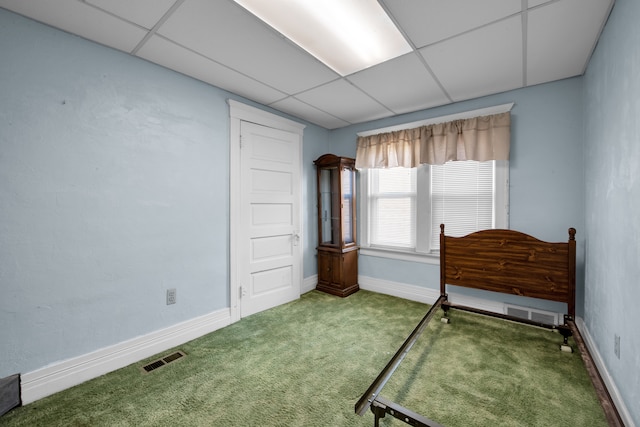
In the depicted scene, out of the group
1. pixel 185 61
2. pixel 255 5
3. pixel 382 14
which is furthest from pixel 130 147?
pixel 382 14

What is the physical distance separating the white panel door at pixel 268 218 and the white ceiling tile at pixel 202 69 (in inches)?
14.6

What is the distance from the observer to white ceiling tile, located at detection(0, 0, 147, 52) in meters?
1.57

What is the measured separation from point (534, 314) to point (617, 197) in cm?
162

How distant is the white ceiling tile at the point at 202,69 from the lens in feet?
6.65

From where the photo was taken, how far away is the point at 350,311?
310cm

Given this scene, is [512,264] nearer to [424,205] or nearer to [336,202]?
[424,205]

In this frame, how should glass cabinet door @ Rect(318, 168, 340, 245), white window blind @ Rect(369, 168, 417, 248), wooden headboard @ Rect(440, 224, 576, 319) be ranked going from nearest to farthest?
wooden headboard @ Rect(440, 224, 576, 319) < white window blind @ Rect(369, 168, 417, 248) < glass cabinet door @ Rect(318, 168, 340, 245)

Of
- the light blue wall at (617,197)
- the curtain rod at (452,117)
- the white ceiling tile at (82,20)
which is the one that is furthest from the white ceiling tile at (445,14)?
the white ceiling tile at (82,20)

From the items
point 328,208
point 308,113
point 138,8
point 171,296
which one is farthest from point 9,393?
point 308,113

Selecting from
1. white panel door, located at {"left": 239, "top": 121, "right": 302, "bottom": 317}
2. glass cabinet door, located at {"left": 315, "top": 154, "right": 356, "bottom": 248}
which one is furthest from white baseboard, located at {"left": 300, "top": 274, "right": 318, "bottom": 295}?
glass cabinet door, located at {"left": 315, "top": 154, "right": 356, "bottom": 248}

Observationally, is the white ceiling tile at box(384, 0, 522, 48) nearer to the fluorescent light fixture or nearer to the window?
the fluorescent light fixture

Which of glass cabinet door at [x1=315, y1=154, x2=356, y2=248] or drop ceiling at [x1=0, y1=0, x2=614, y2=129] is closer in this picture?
drop ceiling at [x1=0, y1=0, x2=614, y2=129]

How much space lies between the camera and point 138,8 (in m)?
1.61

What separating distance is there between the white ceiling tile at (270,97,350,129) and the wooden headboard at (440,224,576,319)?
83.3 inches
